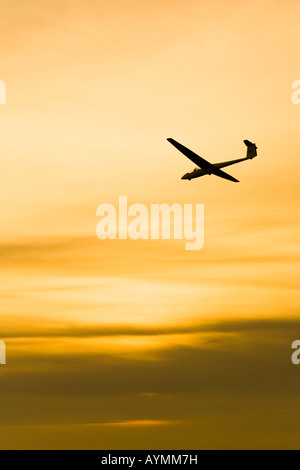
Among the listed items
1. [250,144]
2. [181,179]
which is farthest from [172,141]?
[250,144]

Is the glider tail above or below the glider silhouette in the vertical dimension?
above

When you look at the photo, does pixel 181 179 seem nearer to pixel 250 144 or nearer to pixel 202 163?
pixel 202 163

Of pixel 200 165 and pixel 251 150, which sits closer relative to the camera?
pixel 200 165

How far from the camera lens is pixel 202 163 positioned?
168375 mm

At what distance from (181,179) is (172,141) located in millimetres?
7923

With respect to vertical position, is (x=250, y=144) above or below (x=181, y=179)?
above

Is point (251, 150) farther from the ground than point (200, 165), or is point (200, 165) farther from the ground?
point (251, 150)

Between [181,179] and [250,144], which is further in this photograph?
[250,144]

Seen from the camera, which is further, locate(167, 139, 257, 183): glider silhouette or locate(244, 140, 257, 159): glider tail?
locate(244, 140, 257, 159): glider tail

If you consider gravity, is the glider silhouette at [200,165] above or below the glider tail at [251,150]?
below

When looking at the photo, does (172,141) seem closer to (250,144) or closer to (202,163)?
(202,163)

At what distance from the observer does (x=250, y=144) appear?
176 m

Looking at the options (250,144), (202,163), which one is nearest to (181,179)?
(202,163)

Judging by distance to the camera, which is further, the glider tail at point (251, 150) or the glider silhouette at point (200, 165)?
the glider tail at point (251, 150)
